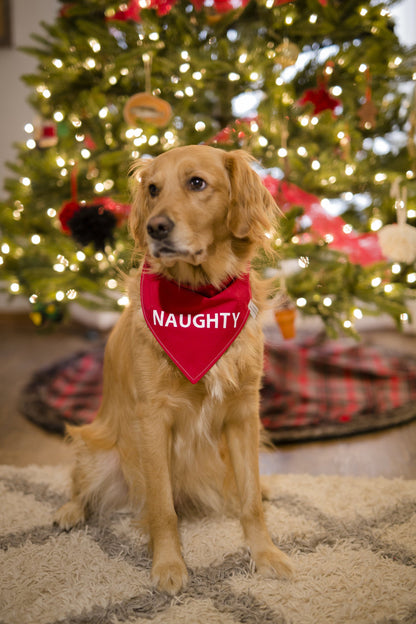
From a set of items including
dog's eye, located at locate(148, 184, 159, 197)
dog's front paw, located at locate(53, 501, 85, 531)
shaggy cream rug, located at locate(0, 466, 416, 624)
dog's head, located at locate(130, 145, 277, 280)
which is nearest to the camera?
shaggy cream rug, located at locate(0, 466, 416, 624)

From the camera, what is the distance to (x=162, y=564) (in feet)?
4.16

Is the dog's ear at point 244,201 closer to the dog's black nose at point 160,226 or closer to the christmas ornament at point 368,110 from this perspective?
the dog's black nose at point 160,226

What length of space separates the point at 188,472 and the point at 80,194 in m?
1.64

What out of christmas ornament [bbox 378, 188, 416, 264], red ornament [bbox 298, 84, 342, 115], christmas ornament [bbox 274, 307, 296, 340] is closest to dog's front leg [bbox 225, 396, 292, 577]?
christmas ornament [bbox 274, 307, 296, 340]

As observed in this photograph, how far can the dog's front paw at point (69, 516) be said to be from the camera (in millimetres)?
1503

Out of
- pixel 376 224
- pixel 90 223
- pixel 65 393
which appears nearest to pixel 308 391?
pixel 376 224

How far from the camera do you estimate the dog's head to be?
1238mm

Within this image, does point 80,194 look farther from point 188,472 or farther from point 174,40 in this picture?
point 188,472

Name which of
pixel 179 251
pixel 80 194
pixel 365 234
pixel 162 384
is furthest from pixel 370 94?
pixel 162 384

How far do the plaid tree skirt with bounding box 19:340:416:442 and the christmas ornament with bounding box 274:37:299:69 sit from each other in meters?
1.29

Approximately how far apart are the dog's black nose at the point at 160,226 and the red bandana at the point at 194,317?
218mm

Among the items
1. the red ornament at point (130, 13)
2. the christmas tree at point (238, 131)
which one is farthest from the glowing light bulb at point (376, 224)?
the red ornament at point (130, 13)

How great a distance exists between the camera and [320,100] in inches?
91.4

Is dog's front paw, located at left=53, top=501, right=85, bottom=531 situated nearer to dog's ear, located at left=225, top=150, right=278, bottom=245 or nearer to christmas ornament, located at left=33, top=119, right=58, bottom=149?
dog's ear, located at left=225, top=150, right=278, bottom=245
